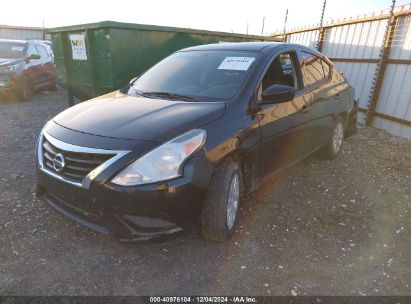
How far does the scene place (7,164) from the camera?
4.31m

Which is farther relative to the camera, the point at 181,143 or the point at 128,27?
the point at 128,27

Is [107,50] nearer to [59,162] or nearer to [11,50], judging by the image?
[59,162]

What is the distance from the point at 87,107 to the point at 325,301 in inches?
95.5

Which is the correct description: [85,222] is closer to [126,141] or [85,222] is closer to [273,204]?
[126,141]

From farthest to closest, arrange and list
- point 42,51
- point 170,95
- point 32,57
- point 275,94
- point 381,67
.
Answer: point 42,51, point 32,57, point 381,67, point 170,95, point 275,94

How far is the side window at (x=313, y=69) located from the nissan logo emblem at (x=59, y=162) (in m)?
2.63

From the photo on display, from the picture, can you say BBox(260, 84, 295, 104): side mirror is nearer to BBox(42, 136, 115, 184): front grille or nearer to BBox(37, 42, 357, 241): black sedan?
BBox(37, 42, 357, 241): black sedan

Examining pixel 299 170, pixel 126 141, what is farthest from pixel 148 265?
pixel 299 170

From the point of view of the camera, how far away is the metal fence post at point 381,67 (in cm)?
688

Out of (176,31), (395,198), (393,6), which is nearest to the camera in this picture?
(395,198)

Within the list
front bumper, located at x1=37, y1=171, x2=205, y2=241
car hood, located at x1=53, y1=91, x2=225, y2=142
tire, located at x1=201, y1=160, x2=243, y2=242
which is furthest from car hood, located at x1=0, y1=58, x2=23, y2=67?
tire, located at x1=201, y1=160, x2=243, y2=242

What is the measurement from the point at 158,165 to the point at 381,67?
265 inches

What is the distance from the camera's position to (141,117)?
251 centimetres

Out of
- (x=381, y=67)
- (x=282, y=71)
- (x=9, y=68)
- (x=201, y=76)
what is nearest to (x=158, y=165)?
(x=201, y=76)
